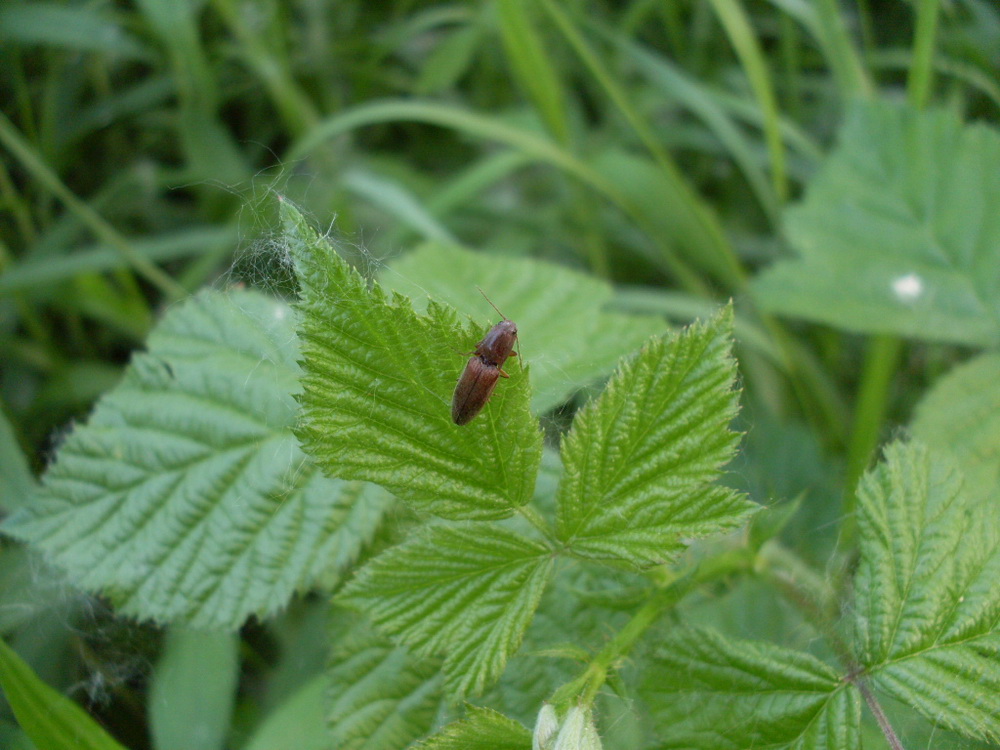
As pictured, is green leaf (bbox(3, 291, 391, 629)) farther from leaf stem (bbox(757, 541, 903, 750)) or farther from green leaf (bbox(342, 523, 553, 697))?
leaf stem (bbox(757, 541, 903, 750))

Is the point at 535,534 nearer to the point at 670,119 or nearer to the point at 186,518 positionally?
the point at 186,518

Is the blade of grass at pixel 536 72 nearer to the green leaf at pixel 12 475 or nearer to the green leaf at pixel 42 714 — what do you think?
the green leaf at pixel 12 475

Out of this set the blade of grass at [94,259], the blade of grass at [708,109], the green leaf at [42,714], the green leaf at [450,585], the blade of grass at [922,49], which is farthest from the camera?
the blade of grass at [708,109]

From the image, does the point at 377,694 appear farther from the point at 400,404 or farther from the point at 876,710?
the point at 876,710

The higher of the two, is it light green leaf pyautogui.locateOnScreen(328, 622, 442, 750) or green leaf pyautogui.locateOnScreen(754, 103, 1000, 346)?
green leaf pyautogui.locateOnScreen(754, 103, 1000, 346)

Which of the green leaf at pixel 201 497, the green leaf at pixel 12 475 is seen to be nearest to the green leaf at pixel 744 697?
the green leaf at pixel 201 497

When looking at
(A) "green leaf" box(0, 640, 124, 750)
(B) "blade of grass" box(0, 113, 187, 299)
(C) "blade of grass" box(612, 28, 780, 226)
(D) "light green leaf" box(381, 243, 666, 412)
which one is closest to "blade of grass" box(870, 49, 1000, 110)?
(C) "blade of grass" box(612, 28, 780, 226)

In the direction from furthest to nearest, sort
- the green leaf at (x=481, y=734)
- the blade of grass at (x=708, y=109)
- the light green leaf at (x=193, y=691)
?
the blade of grass at (x=708, y=109)
the light green leaf at (x=193, y=691)
the green leaf at (x=481, y=734)
